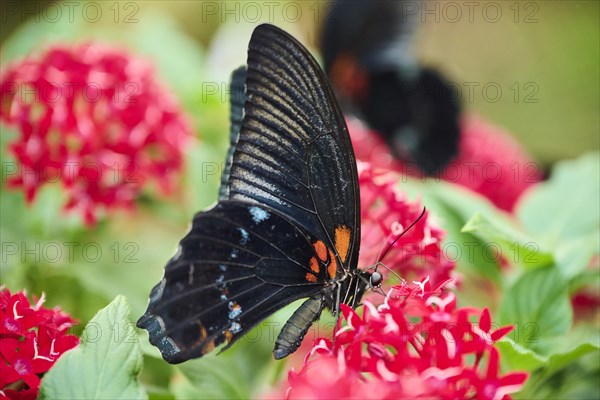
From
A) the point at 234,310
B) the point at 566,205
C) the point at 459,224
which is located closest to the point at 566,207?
the point at 566,205

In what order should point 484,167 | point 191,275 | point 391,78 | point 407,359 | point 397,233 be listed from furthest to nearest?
point 391,78, point 484,167, point 397,233, point 191,275, point 407,359

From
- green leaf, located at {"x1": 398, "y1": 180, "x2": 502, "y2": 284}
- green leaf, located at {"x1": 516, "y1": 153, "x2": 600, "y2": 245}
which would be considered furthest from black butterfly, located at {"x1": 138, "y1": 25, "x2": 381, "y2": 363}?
green leaf, located at {"x1": 516, "y1": 153, "x2": 600, "y2": 245}

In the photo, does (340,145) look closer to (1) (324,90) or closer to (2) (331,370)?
(1) (324,90)

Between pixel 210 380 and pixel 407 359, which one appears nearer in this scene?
pixel 407 359

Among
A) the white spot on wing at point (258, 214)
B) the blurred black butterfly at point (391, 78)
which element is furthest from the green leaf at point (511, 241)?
the blurred black butterfly at point (391, 78)

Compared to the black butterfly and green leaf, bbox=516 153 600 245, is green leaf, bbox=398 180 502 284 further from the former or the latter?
the black butterfly

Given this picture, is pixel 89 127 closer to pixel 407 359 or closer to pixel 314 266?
pixel 314 266

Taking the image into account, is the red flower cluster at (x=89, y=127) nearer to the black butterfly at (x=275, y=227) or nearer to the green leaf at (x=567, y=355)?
the black butterfly at (x=275, y=227)
